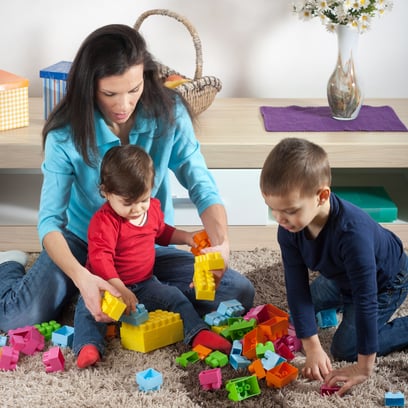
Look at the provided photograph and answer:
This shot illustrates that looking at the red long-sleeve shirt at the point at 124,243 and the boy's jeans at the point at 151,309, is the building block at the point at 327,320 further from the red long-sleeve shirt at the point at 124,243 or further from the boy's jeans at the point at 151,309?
the red long-sleeve shirt at the point at 124,243

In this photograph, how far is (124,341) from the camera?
2.06 meters

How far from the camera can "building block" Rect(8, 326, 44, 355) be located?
2.01 meters

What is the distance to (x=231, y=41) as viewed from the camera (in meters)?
3.08

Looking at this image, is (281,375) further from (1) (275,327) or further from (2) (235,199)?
(2) (235,199)

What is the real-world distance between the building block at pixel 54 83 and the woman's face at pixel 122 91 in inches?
26.3

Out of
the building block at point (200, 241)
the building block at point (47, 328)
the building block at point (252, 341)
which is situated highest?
the building block at point (200, 241)

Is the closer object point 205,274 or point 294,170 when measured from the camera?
point 294,170

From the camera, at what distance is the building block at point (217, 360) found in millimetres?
1938

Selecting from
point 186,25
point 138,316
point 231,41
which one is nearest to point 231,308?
point 138,316

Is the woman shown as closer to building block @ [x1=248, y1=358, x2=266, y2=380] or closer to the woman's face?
the woman's face

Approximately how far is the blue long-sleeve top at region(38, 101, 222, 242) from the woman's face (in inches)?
3.9

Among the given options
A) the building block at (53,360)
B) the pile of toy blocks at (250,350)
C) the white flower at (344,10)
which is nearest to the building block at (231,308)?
the pile of toy blocks at (250,350)

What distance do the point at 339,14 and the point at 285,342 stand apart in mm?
1154

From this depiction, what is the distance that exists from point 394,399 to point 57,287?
0.90m
